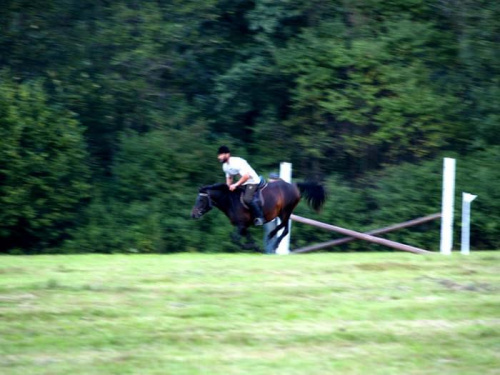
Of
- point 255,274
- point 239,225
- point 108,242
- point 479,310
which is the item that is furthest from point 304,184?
point 479,310

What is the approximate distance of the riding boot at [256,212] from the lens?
19391mm

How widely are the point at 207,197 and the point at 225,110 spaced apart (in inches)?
399

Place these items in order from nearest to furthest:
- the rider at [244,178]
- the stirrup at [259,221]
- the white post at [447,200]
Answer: the white post at [447,200] → the rider at [244,178] → the stirrup at [259,221]

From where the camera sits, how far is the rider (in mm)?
18938

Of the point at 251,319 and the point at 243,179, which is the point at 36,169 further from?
the point at 251,319

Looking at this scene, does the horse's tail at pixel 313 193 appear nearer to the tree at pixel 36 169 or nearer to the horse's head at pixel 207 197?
the horse's head at pixel 207 197

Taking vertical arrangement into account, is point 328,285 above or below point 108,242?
above

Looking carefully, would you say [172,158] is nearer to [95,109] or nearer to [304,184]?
[95,109]

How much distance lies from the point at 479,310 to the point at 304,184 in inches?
424

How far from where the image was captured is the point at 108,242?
24.6 meters

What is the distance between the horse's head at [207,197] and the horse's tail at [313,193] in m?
1.84

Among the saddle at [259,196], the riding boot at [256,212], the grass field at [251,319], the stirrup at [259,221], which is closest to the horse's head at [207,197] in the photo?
the saddle at [259,196]

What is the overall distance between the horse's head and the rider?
280 millimetres

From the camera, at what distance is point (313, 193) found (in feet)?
66.9
